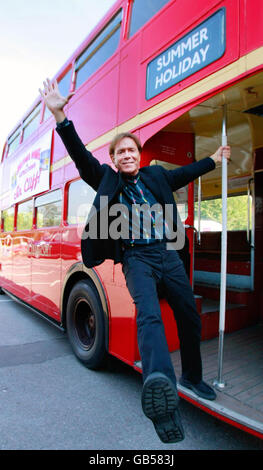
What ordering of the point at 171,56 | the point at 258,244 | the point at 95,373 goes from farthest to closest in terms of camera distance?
the point at 258,244 → the point at 95,373 → the point at 171,56

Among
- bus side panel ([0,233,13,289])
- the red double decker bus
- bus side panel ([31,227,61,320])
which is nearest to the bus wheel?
the red double decker bus

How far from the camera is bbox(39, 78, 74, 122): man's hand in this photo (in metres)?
1.90

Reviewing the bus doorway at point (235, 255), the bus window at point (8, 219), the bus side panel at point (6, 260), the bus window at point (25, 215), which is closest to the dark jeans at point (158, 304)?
the bus doorway at point (235, 255)

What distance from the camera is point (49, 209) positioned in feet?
15.0

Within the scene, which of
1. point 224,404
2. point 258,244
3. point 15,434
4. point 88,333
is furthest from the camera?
point 258,244

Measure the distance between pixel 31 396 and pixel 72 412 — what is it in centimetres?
49

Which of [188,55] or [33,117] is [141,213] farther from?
[33,117]

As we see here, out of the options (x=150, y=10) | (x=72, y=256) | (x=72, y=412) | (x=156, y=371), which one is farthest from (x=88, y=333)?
(x=150, y=10)

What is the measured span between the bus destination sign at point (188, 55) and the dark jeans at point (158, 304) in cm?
129

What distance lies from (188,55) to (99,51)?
1713 millimetres

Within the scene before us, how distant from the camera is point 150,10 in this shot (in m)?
2.83

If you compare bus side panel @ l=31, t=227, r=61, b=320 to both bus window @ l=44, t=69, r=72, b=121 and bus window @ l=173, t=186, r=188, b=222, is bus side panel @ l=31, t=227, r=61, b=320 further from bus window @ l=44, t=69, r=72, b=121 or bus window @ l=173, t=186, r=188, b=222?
bus window @ l=44, t=69, r=72, b=121

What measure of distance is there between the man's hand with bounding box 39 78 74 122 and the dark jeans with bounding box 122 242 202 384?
922mm
